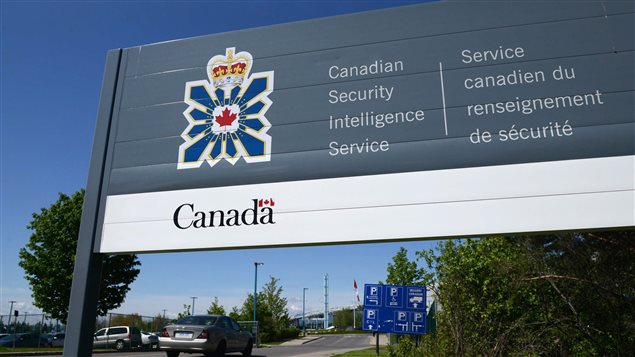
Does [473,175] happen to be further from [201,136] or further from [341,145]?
[201,136]

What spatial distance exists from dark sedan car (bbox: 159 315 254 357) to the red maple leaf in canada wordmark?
8.47 m

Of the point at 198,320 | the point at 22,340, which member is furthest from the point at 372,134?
the point at 22,340

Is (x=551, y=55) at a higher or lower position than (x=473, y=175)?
higher

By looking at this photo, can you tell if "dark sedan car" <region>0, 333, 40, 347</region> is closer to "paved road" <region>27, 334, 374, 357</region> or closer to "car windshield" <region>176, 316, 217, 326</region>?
"paved road" <region>27, 334, 374, 357</region>

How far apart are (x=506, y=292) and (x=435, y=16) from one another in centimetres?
768

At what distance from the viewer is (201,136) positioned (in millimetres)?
4930

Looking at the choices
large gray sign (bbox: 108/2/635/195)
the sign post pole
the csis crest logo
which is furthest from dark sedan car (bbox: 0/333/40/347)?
the csis crest logo

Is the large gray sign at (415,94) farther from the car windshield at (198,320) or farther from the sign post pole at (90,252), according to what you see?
the car windshield at (198,320)

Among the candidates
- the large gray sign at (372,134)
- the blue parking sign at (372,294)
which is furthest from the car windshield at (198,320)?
the large gray sign at (372,134)

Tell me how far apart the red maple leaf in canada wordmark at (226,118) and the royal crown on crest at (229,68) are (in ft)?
1.02

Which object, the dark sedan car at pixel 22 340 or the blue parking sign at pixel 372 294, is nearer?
the blue parking sign at pixel 372 294

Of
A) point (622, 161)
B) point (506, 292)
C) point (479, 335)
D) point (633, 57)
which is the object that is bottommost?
point (479, 335)

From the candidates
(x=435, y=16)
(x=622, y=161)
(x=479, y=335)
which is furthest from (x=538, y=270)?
(x=435, y=16)

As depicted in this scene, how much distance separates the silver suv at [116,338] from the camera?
24.9 m
